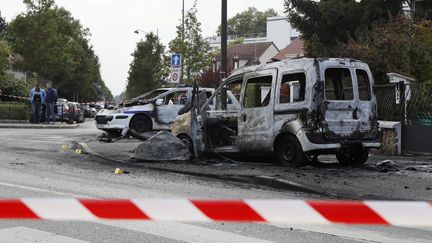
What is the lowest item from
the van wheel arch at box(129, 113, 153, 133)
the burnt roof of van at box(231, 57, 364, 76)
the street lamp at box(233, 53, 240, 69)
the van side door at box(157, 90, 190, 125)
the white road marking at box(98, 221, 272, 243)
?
the white road marking at box(98, 221, 272, 243)

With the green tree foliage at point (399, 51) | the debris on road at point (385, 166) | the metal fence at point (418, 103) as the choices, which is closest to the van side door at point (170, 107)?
the green tree foliage at point (399, 51)

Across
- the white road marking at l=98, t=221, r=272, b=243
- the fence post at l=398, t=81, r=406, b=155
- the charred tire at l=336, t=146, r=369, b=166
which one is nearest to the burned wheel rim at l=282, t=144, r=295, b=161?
the charred tire at l=336, t=146, r=369, b=166

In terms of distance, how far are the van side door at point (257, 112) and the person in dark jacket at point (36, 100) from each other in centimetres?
1559

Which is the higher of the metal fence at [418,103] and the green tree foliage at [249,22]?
the green tree foliage at [249,22]

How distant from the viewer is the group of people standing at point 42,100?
80.2 feet

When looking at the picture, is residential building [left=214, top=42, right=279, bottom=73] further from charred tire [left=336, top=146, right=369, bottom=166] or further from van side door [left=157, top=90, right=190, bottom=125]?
charred tire [left=336, top=146, right=369, bottom=166]

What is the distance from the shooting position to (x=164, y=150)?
38.4 feet

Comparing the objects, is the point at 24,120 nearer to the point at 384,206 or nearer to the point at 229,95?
the point at 229,95

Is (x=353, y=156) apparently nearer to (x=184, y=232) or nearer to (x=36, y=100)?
(x=184, y=232)

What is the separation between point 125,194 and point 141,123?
9807mm

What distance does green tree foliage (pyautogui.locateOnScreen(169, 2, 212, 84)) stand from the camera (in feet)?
120

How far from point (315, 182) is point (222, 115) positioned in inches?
142

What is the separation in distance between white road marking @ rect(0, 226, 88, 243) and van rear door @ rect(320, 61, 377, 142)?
19.8ft

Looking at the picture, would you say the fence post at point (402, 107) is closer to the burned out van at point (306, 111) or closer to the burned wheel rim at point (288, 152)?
the burned out van at point (306, 111)
